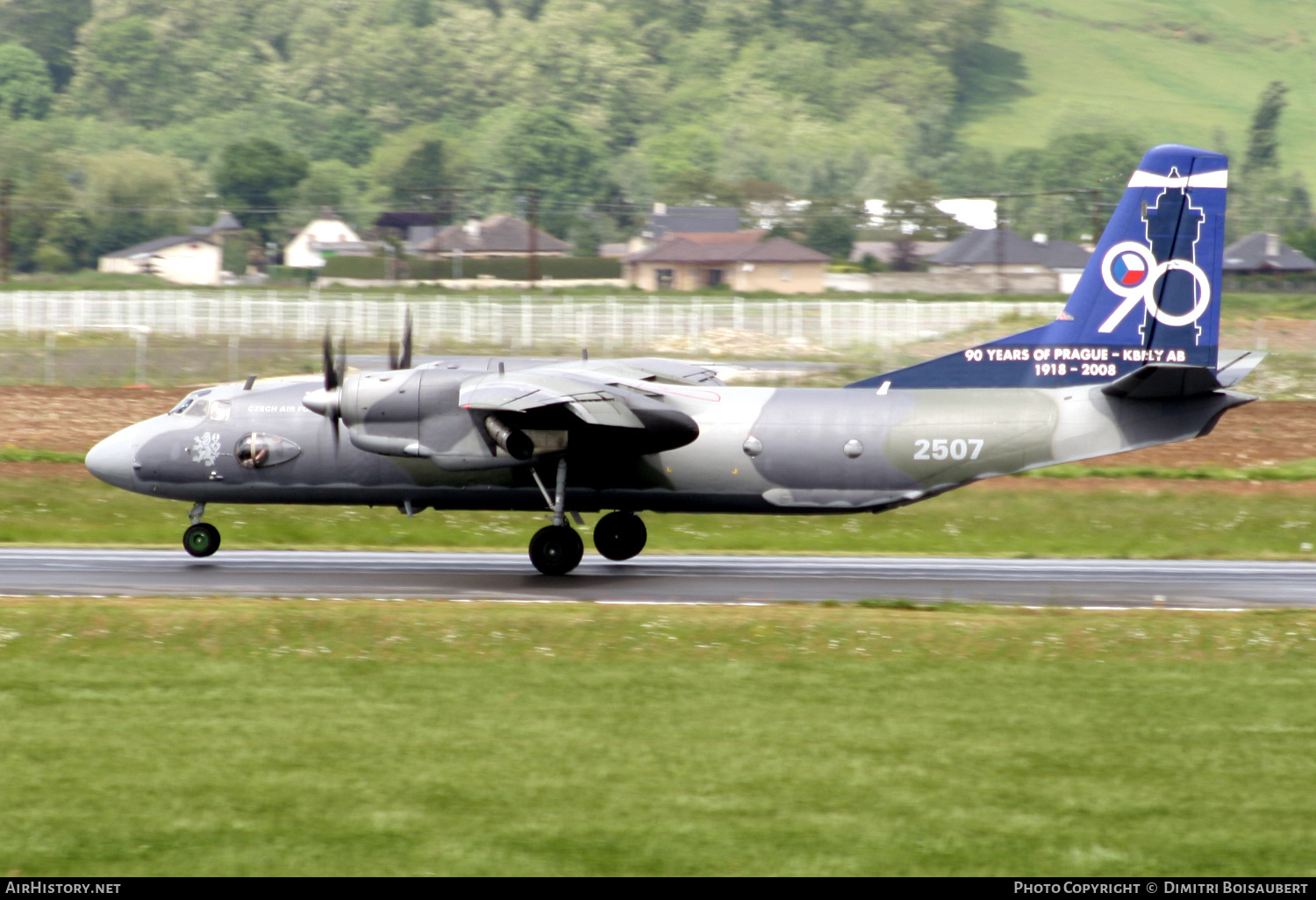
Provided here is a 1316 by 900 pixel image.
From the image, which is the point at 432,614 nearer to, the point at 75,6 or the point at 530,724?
the point at 530,724

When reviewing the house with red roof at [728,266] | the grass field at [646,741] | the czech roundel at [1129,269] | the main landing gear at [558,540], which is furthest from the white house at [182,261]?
the grass field at [646,741]

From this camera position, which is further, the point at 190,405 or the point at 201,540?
the point at 190,405

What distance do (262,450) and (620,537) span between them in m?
6.67

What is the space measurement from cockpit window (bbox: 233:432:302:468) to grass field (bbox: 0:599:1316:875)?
18.1 ft

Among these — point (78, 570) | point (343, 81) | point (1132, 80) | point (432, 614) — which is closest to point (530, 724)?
point (432, 614)

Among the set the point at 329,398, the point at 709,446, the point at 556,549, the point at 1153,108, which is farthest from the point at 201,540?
the point at 1153,108

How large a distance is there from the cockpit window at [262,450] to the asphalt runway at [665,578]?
1892mm

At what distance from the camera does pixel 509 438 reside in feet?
75.4

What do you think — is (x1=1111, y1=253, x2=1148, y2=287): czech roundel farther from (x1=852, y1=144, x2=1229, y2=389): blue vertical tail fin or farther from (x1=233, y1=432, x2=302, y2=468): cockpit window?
(x1=233, y1=432, x2=302, y2=468): cockpit window

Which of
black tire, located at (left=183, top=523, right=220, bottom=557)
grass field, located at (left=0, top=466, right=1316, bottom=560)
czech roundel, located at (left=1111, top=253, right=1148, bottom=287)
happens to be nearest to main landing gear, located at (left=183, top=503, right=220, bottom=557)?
black tire, located at (left=183, top=523, right=220, bottom=557)

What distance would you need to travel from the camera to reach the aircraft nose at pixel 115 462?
25.1 m

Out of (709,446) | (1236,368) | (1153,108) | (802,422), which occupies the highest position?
(1153,108)

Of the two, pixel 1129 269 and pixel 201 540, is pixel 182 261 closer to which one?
pixel 201 540

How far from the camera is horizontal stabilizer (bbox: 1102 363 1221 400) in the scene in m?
22.0
